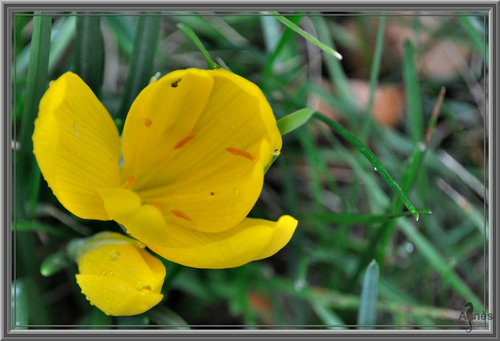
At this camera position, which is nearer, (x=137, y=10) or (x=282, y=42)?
(x=137, y=10)

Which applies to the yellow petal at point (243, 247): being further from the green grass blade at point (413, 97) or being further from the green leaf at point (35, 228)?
the green grass blade at point (413, 97)

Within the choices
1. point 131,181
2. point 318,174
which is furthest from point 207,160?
point 318,174

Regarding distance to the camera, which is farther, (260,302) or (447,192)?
(447,192)

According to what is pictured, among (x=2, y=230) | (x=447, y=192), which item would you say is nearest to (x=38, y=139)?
(x=2, y=230)

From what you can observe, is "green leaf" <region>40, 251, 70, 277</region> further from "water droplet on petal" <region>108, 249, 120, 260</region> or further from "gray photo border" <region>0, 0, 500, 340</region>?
"water droplet on petal" <region>108, 249, 120, 260</region>

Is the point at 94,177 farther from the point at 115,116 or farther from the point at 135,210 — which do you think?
the point at 115,116

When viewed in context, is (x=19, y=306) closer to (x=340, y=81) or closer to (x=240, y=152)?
(x=240, y=152)
